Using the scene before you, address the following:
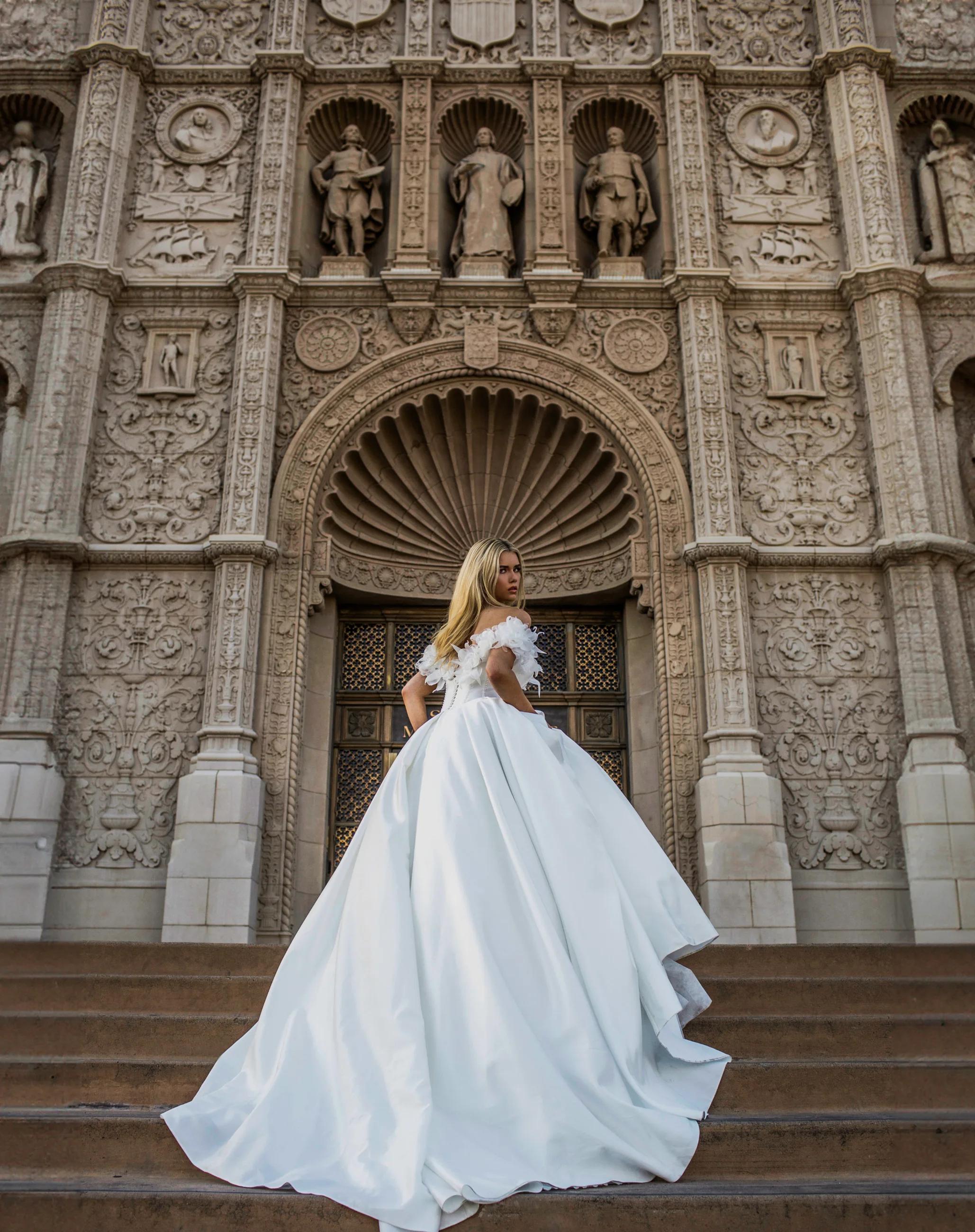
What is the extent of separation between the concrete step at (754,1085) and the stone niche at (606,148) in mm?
9326

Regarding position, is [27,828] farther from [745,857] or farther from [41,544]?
[745,857]

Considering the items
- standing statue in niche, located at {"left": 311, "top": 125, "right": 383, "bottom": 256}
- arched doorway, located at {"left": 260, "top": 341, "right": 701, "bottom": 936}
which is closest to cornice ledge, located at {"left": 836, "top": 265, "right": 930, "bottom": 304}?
arched doorway, located at {"left": 260, "top": 341, "right": 701, "bottom": 936}

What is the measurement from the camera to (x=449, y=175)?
1251 cm

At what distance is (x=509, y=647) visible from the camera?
15.0 feet

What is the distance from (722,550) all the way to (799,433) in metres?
1.79

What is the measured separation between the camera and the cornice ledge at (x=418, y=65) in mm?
12258

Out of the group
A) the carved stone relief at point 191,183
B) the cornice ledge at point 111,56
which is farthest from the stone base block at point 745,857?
the cornice ledge at point 111,56

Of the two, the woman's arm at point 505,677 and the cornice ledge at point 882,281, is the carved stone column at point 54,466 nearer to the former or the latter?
the woman's arm at point 505,677

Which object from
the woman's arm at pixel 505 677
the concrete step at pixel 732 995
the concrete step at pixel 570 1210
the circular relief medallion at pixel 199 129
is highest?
the circular relief medallion at pixel 199 129

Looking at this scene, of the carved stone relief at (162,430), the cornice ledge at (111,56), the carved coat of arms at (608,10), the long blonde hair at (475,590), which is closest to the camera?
the long blonde hair at (475,590)

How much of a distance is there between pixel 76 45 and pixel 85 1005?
1137cm

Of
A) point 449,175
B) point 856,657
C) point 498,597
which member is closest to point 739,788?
point 856,657

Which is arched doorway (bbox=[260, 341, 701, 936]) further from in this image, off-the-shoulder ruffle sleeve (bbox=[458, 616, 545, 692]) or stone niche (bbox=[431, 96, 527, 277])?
off-the-shoulder ruffle sleeve (bbox=[458, 616, 545, 692])

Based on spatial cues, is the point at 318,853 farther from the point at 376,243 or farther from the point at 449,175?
the point at 449,175
